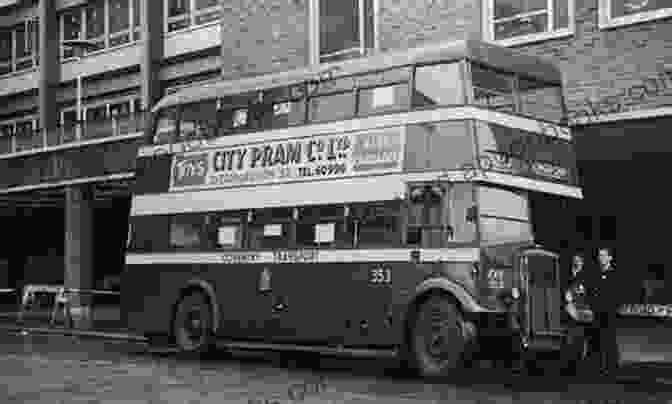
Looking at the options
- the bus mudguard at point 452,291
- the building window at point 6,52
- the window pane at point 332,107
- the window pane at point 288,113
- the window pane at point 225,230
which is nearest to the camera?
the bus mudguard at point 452,291

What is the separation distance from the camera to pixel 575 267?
15.8m

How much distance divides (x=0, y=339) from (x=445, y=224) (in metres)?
12.9

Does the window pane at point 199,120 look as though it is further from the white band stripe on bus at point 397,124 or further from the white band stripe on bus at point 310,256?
the white band stripe on bus at point 310,256

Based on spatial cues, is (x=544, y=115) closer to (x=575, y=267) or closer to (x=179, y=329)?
(x=575, y=267)

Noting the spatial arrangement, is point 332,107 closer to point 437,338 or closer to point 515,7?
point 437,338

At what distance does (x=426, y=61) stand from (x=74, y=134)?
19.2 metres

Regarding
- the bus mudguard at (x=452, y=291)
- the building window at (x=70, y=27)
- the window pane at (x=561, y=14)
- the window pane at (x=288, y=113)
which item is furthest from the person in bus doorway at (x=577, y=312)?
the building window at (x=70, y=27)

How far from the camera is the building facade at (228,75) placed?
19016 mm

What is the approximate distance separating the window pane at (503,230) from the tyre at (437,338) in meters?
1.05

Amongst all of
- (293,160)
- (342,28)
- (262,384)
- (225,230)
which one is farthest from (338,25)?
(262,384)

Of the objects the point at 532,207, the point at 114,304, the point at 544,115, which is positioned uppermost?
the point at 544,115

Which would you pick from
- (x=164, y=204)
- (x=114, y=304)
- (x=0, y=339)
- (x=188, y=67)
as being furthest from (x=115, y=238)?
(x=164, y=204)

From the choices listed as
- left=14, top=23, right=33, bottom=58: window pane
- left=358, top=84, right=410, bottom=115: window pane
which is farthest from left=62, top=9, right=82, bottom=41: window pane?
left=358, top=84, right=410, bottom=115: window pane

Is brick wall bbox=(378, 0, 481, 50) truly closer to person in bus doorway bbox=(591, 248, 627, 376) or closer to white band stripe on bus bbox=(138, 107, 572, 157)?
white band stripe on bus bbox=(138, 107, 572, 157)
